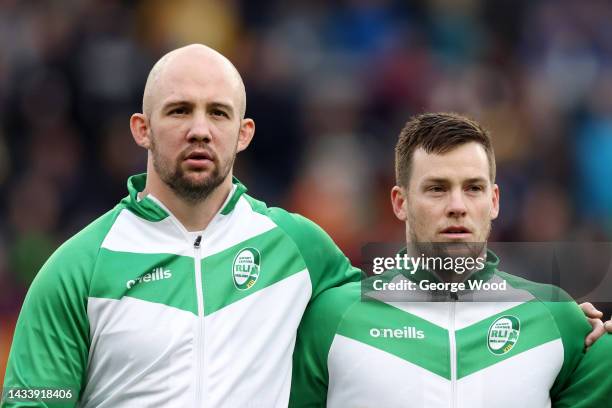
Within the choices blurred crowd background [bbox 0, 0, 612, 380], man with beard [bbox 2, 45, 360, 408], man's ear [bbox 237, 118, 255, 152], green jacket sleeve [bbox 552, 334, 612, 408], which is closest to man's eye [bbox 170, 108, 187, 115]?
man with beard [bbox 2, 45, 360, 408]

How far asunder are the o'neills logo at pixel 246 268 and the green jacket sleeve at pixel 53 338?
569 millimetres

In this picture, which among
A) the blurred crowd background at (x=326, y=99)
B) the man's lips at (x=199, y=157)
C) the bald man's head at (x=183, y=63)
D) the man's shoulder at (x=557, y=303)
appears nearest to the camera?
the man's shoulder at (x=557, y=303)

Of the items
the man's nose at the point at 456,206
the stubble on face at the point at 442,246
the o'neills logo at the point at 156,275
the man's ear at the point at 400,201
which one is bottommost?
the o'neills logo at the point at 156,275

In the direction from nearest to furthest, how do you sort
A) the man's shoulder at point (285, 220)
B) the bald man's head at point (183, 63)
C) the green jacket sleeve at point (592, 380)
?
the green jacket sleeve at point (592, 380)
the bald man's head at point (183, 63)
the man's shoulder at point (285, 220)

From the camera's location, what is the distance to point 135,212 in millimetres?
5148

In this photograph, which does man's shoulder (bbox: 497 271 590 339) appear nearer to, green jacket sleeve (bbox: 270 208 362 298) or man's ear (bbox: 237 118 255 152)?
green jacket sleeve (bbox: 270 208 362 298)

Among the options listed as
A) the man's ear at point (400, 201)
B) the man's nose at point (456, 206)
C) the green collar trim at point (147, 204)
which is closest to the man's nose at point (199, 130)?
the green collar trim at point (147, 204)

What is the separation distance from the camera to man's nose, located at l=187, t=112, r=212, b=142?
4.91m

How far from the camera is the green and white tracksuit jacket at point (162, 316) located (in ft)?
15.9

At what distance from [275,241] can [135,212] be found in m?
0.57

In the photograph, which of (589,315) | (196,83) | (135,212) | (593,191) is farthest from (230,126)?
(593,191)

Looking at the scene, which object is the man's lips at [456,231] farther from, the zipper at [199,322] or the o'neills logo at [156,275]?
the o'neills logo at [156,275]

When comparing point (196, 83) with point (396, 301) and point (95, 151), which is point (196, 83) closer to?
point (396, 301)

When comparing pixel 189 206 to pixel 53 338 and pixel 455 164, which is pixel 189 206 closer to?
pixel 53 338
